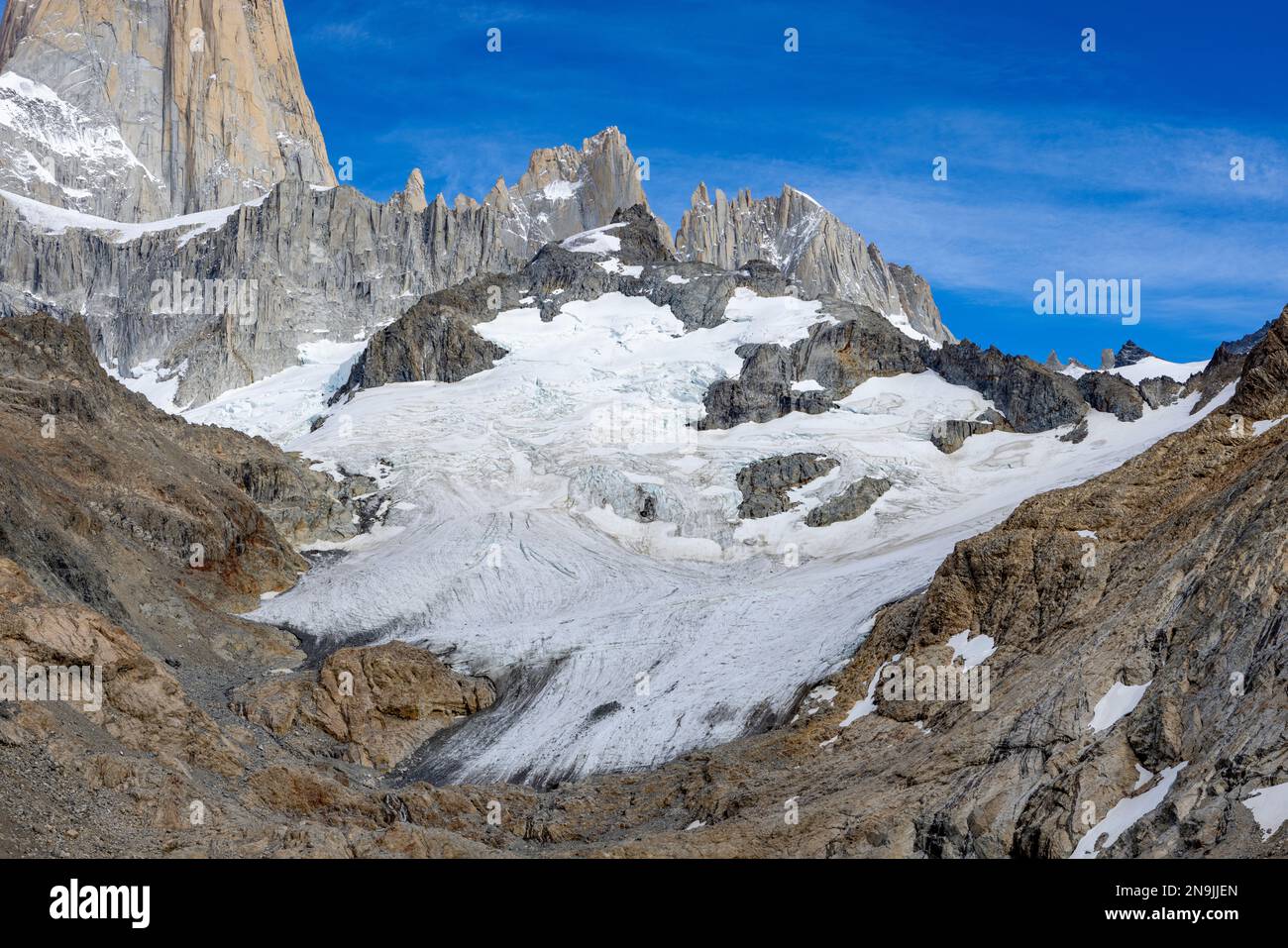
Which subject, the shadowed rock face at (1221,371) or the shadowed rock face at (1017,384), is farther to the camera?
the shadowed rock face at (1017,384)

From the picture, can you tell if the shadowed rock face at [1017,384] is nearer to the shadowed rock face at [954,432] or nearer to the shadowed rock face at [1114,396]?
the shadowed rock face at [1114,396]

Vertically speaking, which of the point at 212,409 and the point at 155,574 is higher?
the point at 212,409

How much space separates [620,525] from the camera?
101750 millimetres

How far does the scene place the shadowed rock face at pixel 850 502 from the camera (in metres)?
100

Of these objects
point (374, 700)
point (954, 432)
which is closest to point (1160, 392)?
point (954, 432)

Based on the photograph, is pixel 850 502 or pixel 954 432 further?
pixel 954 432

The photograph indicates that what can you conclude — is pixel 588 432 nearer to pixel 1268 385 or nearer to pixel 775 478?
pixel 775 478

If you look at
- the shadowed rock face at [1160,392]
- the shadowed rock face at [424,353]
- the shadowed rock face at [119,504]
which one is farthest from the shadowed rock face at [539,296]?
the shadowed rock face at [1160,392]

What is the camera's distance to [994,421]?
4801 inches

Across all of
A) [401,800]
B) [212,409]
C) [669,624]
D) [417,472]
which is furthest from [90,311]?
[401,800]

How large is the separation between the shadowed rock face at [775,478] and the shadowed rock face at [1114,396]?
24723 mm

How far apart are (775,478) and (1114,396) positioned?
30750 millimetres

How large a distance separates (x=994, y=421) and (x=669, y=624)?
57444 mm
